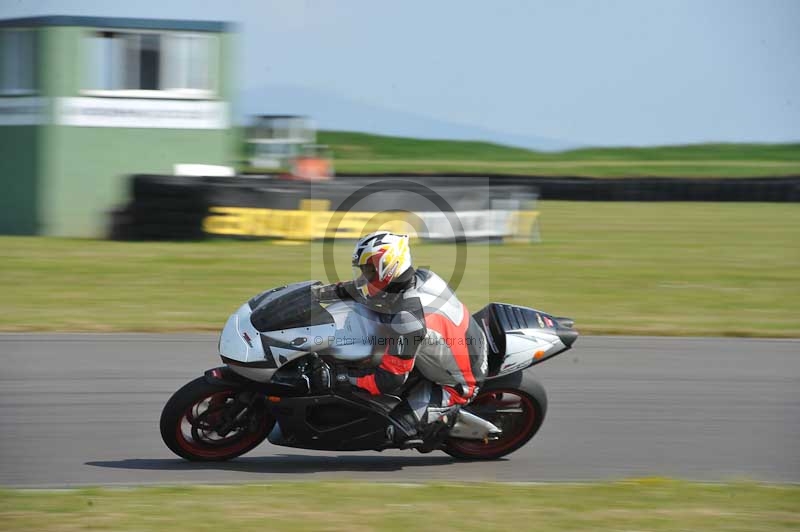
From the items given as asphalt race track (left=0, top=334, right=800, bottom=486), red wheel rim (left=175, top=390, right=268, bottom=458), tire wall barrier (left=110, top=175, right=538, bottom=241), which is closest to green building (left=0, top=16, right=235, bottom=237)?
tire wall barrier (left=110, top=175, right=538, bottom=241)

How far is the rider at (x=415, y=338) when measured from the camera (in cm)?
541

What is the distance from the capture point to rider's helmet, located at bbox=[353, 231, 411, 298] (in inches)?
211

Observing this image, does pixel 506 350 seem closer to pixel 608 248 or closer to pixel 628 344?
pixel 628 344

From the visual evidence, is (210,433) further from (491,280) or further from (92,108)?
(92,108)

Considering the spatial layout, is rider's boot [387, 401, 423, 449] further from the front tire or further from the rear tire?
the front tire

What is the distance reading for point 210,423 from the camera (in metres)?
5.58

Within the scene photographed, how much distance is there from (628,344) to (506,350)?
3814 millimetres

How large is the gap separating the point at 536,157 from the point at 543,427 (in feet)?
190

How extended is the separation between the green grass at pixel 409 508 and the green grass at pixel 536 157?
1682 inches

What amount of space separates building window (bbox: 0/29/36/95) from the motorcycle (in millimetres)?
12743

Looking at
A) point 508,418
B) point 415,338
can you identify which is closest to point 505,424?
point 508,418

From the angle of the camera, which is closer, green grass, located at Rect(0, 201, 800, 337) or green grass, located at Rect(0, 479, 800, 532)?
green grass, located at Rect(0, 479, 800, 532)

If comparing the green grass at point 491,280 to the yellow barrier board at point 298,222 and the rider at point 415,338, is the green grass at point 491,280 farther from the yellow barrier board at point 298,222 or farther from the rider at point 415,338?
the rider at point 415,338

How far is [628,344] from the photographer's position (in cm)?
930
